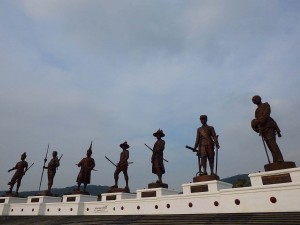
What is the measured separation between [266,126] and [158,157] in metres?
5.91

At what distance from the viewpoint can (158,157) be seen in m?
14.1

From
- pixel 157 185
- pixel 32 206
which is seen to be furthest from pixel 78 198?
pixel 157 185

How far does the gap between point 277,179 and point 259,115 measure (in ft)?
8.79

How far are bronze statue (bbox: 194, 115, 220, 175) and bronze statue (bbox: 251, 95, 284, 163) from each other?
2.12 metres

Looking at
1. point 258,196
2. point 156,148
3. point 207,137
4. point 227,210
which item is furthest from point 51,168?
point 258,196

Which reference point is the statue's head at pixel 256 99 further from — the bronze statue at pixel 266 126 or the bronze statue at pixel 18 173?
the bronze statue at pixel 18 173

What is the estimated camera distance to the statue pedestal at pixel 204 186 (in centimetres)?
1078

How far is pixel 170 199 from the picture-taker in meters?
11.8

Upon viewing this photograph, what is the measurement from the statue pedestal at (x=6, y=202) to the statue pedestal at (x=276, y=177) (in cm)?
1663

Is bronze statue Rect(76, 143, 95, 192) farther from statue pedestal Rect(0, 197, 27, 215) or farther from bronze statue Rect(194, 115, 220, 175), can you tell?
bronze statue Rect(194, 115, 220, 175)

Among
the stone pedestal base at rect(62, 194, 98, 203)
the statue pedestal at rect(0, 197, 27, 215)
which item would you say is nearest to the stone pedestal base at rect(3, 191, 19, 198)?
the statue pedestal at rect(0, 197, 27, 215)

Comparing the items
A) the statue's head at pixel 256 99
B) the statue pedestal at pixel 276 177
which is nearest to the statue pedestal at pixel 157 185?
the statue pedestal at pixel 276 177

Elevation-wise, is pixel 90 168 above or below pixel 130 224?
above

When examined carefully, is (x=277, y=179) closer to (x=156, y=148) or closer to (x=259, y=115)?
(x=259, y=115)
